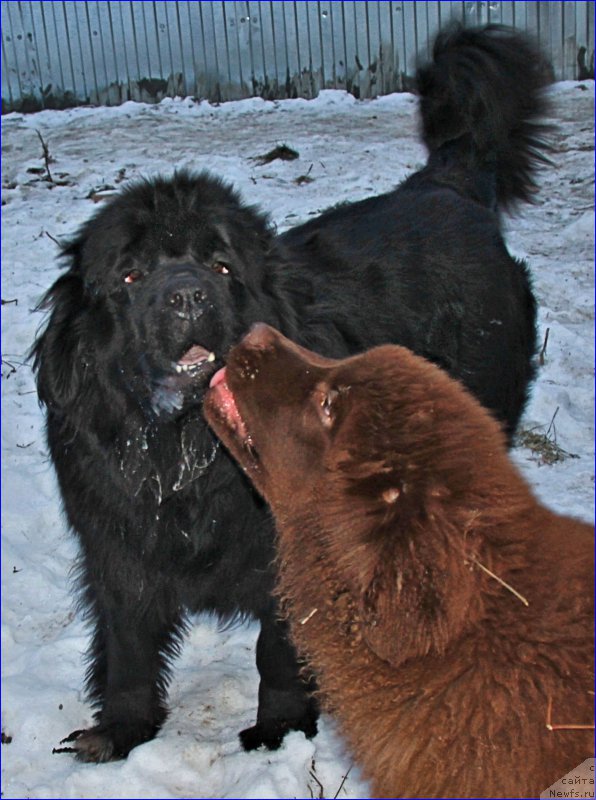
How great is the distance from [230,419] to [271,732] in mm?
1520

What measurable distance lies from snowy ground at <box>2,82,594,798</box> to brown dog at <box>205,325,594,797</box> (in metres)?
0.44

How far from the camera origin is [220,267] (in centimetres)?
354

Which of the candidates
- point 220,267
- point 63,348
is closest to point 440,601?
point 220,267

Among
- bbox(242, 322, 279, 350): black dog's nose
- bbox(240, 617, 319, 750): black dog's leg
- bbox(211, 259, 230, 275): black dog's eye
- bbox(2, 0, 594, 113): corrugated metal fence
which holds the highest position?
bbox(2, 0, 594, 113): corrugated metal fence

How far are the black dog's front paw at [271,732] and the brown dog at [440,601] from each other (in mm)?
1475

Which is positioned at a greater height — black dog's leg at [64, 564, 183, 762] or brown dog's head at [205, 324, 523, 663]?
brown dog's head at [205, 324, 523, 663]

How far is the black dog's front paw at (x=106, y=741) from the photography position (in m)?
3.69

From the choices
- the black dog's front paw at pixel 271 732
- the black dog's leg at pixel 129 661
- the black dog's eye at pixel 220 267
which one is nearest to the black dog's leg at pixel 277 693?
the black dog's front paw at pixel 271 732

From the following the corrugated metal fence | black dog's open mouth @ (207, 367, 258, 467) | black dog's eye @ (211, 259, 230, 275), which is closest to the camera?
black dog's open mouth @ (207, 367, 258, 467)

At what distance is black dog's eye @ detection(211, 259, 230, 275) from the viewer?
3527 mm

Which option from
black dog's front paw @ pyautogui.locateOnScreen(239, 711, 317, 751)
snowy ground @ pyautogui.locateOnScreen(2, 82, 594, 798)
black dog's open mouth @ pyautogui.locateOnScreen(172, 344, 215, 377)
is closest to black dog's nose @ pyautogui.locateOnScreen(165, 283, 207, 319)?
black dog's open mouth @ pyautogui.locateOnScreen(172, 344, 215, 377)

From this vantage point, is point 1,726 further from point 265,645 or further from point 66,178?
point 66,178

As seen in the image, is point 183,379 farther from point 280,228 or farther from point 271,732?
point 280,228

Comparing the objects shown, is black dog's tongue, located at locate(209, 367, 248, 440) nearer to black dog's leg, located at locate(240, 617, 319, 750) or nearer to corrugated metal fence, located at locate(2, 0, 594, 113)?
black dog's leg, located at locate(240, 617, 319, 750)
